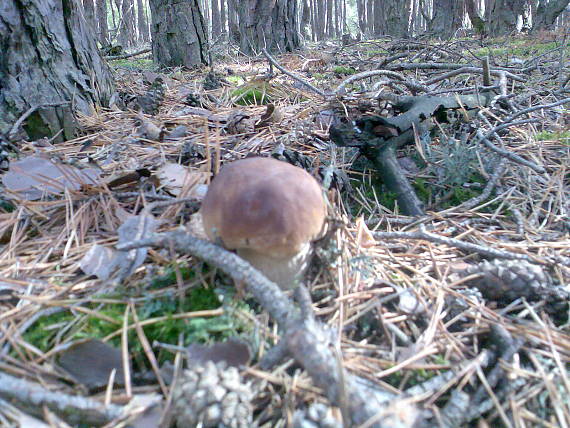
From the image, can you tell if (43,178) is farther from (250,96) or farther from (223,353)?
(250,96)

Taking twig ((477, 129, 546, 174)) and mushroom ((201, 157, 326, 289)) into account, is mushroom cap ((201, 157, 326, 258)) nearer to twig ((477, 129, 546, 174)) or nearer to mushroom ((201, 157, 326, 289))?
mushroom ((201, 157, 326, 289))

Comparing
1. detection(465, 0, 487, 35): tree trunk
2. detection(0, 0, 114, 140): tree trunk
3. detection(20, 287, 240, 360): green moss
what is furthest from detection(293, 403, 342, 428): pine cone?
detection(465, 0, 487, 35): tree trunk

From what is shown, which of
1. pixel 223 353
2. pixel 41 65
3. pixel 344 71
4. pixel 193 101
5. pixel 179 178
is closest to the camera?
pixel 223 353

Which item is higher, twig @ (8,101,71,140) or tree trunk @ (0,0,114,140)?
tree trunk @ (0,0,114,140)

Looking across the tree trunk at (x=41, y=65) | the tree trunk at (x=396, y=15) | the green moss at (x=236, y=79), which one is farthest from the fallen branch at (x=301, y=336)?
the tree trunk at (x=396, y=15)

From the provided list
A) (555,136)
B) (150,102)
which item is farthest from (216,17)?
(555,136)

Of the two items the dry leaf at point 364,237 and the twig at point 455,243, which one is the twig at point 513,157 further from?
the dry leaf at point 364,237

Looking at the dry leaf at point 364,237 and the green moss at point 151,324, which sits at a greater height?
the dry leaf at point 364,237
